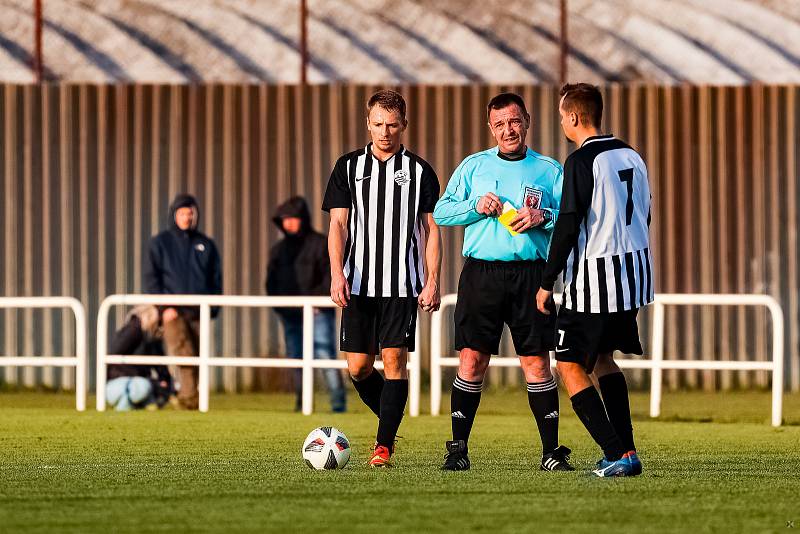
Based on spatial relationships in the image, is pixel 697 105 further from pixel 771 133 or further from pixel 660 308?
pixel 660 308

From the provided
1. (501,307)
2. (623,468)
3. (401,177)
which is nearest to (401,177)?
(401,177)

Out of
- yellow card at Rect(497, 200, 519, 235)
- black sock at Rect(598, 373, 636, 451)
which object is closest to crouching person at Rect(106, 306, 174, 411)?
yellow card at Rect(497, 200, 519, 235)

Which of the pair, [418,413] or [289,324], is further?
[289,324]

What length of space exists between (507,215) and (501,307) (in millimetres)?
474

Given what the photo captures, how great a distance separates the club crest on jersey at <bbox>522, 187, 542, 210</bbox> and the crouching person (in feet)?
21.7

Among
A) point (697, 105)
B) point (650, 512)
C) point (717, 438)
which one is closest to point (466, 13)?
point (697, 105)

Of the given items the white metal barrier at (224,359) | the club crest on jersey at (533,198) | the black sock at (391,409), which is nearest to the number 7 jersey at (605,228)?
the club crest on jersey at (533,198)

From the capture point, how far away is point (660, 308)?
534 inches

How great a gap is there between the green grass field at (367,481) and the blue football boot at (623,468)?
0.30 feet

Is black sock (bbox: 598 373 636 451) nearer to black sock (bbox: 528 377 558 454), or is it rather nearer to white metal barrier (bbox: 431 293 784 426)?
black sock (bbox: 528 377 558 454)

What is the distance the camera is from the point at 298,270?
15.2 metres

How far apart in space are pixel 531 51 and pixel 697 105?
178cm

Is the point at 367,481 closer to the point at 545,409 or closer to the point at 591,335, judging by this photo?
the point at 545,409

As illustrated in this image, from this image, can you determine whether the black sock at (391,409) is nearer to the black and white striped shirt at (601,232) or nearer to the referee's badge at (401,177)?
the referee's badge at (401,177)
